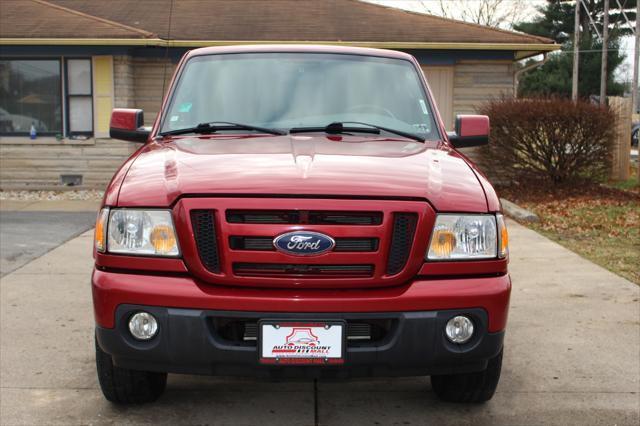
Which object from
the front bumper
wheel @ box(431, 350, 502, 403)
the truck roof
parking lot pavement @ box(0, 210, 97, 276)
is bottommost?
parking lot pavement @ box(0, 210, 97, 276)

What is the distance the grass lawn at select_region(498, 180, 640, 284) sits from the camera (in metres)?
8.79

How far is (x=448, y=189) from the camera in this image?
3.52 meters

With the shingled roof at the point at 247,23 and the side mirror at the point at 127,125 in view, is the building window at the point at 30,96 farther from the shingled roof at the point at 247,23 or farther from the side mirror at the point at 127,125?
the side mirror at the point at 127,125

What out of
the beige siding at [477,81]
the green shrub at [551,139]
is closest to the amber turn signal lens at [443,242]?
the green shrub at [551,139]

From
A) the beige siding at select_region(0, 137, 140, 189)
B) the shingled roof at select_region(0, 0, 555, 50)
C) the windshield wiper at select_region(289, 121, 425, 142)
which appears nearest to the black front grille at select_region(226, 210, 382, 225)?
the windshield wiper at select_region(289, 121, 425, 142)

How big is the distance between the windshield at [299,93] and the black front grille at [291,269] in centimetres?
133

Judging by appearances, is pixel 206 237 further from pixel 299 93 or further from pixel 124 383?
pixel 299 93

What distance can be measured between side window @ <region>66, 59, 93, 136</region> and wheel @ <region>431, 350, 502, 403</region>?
522 inches

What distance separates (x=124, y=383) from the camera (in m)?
3.94

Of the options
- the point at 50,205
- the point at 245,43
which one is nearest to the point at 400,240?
the point at 50,205

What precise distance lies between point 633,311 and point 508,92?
10.9m

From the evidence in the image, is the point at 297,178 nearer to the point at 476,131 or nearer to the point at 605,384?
the point at 476,131

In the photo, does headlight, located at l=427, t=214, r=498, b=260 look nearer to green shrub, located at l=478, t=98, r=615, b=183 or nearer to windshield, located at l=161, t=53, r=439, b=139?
windshield, located at l=161, t=53, r=439, b=139

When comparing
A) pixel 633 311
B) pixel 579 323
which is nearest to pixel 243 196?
pixel 579 323
